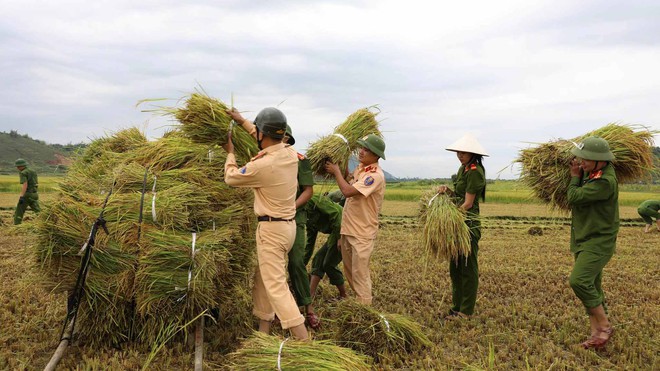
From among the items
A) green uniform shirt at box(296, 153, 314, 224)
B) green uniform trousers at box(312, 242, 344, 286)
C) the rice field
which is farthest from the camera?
green uniform trousers at box(312, 242, 344, 286)

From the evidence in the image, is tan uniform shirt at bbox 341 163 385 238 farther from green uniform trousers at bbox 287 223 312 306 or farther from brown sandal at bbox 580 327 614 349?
brown sandal at bbox 580 327 614 349

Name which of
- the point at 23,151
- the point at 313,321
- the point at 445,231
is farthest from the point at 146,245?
the point at 23,151

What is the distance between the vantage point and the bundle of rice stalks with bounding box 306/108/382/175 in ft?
17.1

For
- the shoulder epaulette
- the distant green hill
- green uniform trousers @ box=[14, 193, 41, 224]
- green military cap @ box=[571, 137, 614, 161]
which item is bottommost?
green uniform trousers @ box=[14, 193, 41, 224]

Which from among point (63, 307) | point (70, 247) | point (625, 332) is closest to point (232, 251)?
point (70, 247)

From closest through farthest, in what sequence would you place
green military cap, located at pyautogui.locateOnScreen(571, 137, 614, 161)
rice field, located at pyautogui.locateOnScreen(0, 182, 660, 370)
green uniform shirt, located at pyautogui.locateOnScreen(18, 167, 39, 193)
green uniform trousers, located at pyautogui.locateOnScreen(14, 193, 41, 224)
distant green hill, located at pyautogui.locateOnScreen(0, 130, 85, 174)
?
rice field, located at pyautogui.locateOnScreen(0, 182, 660, 370) → green military cap, located at pyautogui.locateOnScreen(571, 137, 614, 161) → green uniform trousers, located at pyautogui.locateOnScreen(14, 193, 41, 224) → green uniform shirt, located at pyautogui.locateOnScreen(18, 167, 39, 193) → distant green hill, located at pyautogui.locateOnScreen(0, 130, 85, 174)

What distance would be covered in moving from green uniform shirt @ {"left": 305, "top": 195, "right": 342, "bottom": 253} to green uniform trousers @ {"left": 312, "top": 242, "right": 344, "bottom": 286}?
94mm

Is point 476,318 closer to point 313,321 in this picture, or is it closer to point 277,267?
point 313,321

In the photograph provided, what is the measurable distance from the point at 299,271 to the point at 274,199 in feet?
3.39

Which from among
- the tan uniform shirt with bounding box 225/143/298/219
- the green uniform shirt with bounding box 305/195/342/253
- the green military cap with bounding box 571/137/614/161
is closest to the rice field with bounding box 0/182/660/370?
the green uniform shirt with bounding box 305/195/342/253

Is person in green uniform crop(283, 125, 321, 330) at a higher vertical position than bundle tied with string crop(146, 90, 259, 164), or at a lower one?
lower

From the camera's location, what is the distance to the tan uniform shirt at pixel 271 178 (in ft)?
12.7

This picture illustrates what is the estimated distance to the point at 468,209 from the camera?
5184 mm

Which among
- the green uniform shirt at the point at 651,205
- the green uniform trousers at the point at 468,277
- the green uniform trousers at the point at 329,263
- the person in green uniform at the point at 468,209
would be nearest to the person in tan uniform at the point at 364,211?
the green uniform trousers at the point at 329,263
